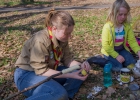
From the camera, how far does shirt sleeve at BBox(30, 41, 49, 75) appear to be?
2.34 m

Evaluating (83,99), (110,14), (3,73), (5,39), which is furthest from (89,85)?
(5,39)

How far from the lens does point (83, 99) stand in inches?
110

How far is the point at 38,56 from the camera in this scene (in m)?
2.35

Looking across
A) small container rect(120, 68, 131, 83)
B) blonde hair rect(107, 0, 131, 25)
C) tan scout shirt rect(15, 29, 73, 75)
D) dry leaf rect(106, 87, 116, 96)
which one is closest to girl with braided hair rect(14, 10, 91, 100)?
tan scout shirt rect(15, 29, 73, 75)

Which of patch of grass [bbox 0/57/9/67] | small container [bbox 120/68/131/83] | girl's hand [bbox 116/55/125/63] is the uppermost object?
girl's hand [bbox 116/55/125/63]

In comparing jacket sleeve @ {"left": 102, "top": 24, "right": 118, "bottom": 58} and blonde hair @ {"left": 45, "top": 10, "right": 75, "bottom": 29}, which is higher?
blonde hair @ {"left": 45, "top": 10, "right": 75, "bottom": 29}

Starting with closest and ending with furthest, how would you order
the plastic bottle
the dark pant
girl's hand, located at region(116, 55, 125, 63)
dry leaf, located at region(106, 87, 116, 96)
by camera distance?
1. the dark pant
2. dry leaf, located at region(106, 87, 116, 96)
3. the plastic bottle
4. girl's hand, located at region(116, 55, 125, 63)

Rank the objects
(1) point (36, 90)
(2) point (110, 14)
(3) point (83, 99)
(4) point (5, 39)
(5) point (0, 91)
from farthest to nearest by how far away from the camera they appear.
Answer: (4) point (5, 39) < (2) point (110, 14) < (5) point (0, 91) < (3) point (83, 99) < (1) point (36, 90)

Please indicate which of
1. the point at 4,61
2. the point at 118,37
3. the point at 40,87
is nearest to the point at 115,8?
the point at 118,37

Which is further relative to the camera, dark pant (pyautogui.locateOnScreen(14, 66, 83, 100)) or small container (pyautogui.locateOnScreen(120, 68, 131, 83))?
small container (pyautogui.locateOnScreen(120, 68, 131, 83))

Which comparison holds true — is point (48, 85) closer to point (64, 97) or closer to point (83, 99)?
point (64, 97)

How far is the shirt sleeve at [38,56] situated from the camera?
92.3 inches

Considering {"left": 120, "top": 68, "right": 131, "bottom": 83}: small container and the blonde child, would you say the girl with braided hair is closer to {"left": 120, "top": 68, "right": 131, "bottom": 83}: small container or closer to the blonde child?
{"left": 120, "top": 68, "right": 131, "bottom": 83}: small container

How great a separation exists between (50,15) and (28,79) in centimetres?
79
